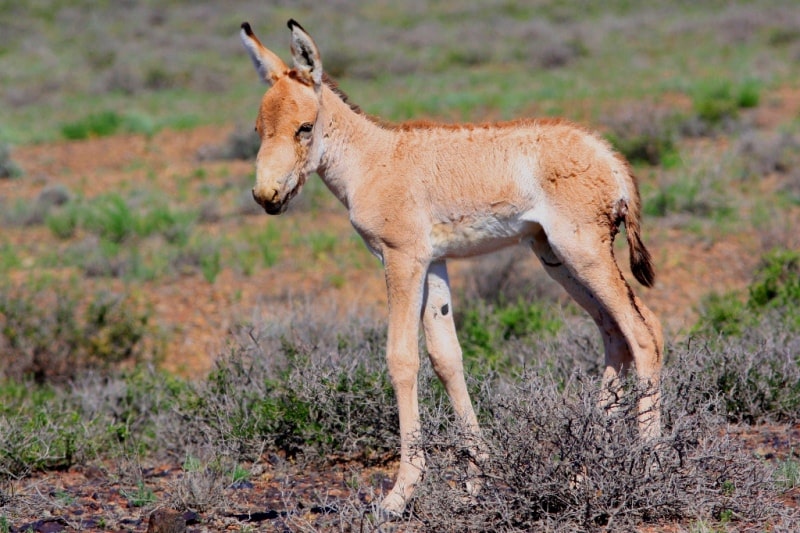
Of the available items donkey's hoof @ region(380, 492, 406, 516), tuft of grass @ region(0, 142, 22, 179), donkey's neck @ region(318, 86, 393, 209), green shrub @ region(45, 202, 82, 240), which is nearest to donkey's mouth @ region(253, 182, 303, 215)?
donkey's neck @ region(318, 86, 393, 209)

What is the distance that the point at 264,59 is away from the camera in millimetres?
5012

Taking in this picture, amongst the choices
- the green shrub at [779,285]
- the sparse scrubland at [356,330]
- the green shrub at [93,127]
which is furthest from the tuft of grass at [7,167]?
the green shrub at [779,285]

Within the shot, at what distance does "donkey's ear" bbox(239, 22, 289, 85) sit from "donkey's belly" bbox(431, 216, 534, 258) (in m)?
1.15

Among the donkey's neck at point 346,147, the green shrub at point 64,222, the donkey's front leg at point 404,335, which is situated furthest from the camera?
the green shrub at point 64,222

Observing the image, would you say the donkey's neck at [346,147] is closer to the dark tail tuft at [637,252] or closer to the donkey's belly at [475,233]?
the donkey's belly at [475,233]

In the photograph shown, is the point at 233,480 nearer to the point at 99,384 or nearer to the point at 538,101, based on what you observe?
the point at 99,384

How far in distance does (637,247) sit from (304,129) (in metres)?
1.86

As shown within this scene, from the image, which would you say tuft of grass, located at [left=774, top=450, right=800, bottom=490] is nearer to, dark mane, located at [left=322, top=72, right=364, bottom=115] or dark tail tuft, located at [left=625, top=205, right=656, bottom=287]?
dark tail tuft, located at [left=625, top=205, right=656, bottom=287]

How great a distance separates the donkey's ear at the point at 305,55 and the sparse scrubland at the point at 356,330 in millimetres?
1823

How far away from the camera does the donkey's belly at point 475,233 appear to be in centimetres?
498

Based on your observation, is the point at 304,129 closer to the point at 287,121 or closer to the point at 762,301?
the point at 287,121

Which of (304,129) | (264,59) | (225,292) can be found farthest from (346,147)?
(225,292)

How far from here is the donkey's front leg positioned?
16.1 feet

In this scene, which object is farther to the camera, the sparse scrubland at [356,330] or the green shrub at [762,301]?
the green shrub at [762,301]
